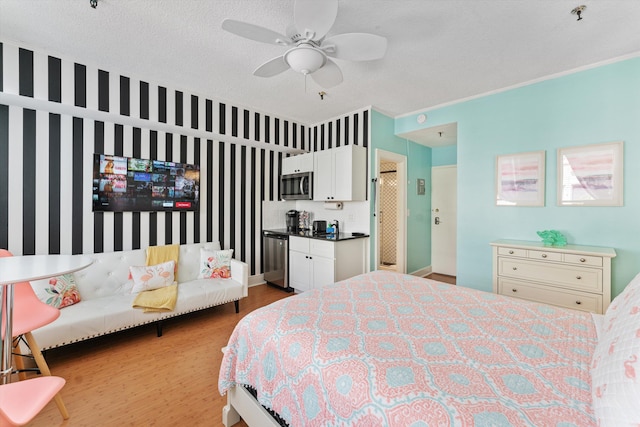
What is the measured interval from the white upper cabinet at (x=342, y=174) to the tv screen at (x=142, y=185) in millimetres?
1750

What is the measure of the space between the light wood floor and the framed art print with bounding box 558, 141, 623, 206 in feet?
12.2

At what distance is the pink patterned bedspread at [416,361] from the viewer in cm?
84

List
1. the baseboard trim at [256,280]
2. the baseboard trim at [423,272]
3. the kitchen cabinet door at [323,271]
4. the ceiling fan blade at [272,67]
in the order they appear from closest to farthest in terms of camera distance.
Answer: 1. the ceiling fan blade at [272,67]
2. the kitchen cabinet door at [323,271]
3. the baseboard trim at [256,280]
4. the baseboard trim at [423,272]

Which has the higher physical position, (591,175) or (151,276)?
(591,175)

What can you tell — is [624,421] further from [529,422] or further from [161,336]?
[161,336]

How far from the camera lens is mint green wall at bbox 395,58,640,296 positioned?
8.14 ft

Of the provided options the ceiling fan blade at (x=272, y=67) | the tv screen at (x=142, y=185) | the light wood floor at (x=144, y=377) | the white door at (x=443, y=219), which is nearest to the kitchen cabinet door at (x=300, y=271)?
the light wood floor at (x=144, y=377)

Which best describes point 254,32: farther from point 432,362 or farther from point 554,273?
point 554,273

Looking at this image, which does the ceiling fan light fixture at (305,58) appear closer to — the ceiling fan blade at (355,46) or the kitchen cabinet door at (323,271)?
the ceiling fan blade at (355,46)

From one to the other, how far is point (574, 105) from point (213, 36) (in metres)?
3.58

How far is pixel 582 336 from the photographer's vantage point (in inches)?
49.8

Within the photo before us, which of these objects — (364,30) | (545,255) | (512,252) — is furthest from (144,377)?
(545,255)

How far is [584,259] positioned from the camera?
7.90 ft

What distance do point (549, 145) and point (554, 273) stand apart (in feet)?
4.54
